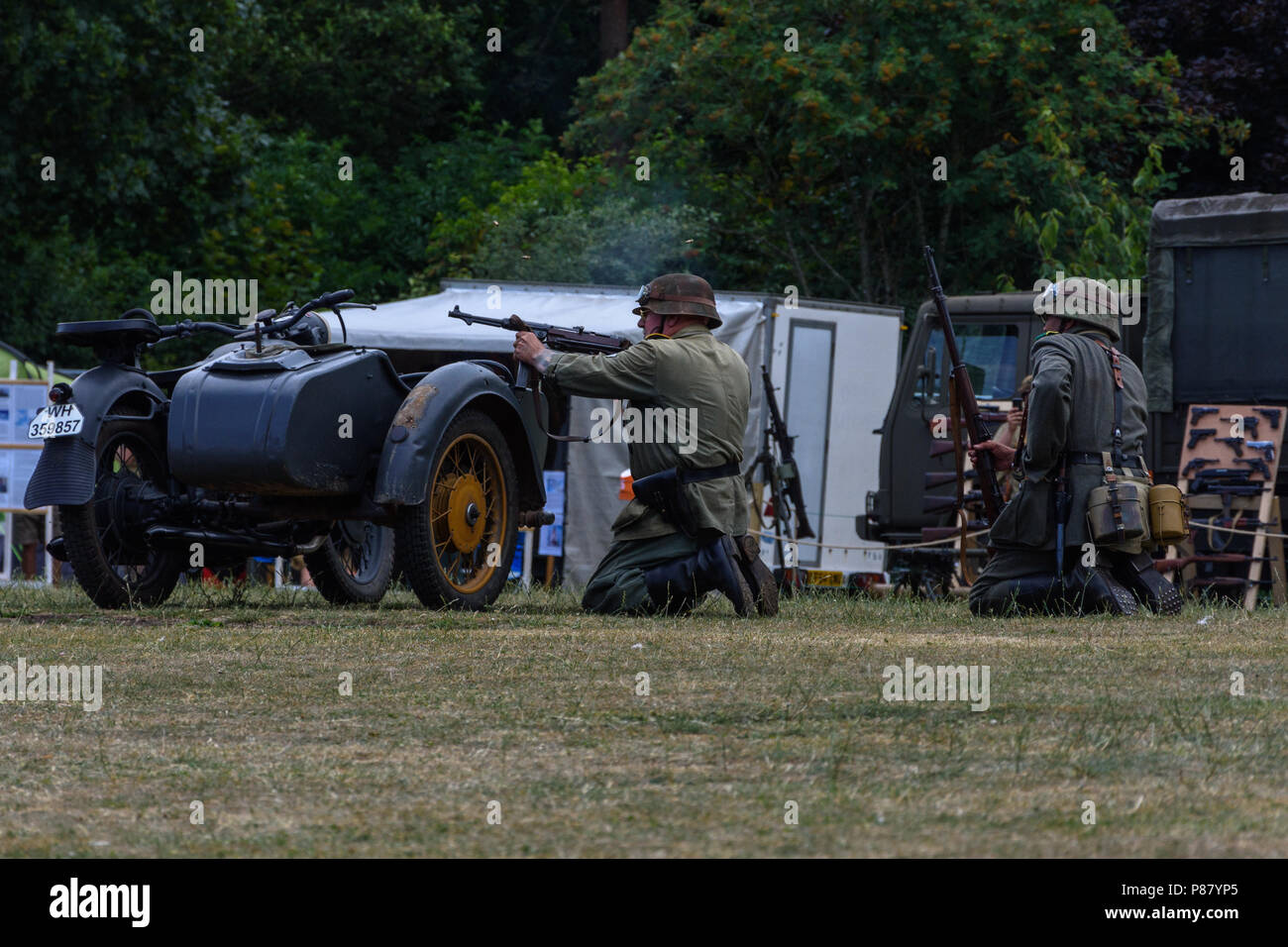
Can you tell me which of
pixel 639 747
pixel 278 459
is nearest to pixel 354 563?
pixel 278 459

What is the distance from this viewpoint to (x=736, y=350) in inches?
628

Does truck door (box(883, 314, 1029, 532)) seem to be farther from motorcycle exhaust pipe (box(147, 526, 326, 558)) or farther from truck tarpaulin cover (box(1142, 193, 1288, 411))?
motorcycle exhaust pipe (box(147, 526, 326, 558))

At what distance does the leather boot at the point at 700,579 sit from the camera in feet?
30.8

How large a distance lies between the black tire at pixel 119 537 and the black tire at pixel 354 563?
0.70m

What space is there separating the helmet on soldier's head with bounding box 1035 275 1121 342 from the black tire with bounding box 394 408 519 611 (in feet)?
8.81

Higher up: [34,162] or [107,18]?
[107,18]

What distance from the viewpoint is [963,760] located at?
A: 471 cm

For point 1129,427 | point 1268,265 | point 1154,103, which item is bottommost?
point 1129,427
